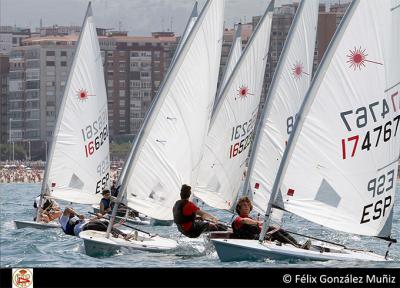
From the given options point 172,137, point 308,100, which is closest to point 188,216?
point 308,100

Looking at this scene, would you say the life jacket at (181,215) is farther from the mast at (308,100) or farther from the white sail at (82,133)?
the white sail at (82,133)

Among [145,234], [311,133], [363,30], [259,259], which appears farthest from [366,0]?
[145,234]

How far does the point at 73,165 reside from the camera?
33500 mm

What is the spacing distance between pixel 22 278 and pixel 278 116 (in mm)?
13711

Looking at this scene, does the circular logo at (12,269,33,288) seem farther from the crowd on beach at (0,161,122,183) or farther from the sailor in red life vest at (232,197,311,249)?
the crowd on beach at (0,161,122,183)

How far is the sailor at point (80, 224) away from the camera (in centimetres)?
2414

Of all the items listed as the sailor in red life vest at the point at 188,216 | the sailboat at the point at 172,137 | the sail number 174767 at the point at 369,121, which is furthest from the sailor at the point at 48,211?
the sail number 174767 at the point at 369,121

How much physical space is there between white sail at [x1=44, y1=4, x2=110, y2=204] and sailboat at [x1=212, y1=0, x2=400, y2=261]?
12640 mm

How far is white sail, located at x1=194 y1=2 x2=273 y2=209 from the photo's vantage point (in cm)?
3216

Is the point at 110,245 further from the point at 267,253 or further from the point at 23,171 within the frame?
the point at 23,171

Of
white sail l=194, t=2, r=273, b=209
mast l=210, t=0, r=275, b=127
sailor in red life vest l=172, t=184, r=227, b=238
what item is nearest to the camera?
sailor in red life vest l=172, t=184, r=227, b=238

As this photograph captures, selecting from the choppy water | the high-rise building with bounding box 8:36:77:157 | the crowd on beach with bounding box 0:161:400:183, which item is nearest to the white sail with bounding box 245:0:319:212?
the choppy water

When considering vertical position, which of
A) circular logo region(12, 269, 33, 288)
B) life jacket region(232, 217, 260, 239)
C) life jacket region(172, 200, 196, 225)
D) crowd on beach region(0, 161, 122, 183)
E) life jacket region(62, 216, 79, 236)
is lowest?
crowd on beach region(0, 161, 122, 183)

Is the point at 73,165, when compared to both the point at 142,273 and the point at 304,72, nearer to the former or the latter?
the point at 304,72
